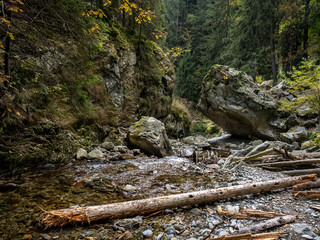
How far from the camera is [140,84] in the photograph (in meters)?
11.4

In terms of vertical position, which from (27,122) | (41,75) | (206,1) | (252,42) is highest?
(206,1)

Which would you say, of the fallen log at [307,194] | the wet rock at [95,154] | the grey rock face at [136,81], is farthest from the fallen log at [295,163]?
the grey rock face at [136,81]

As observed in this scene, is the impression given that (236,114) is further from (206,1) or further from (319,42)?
(206,1)

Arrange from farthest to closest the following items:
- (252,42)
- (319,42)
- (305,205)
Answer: (252,42), (319,42), (305,205)

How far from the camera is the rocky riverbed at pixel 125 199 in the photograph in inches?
87.3

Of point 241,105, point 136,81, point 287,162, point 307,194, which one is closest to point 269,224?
point 307,194

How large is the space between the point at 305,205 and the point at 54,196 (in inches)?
183

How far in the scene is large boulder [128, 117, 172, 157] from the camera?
7398 millimetres

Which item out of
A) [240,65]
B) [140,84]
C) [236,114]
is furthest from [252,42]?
[140,84]

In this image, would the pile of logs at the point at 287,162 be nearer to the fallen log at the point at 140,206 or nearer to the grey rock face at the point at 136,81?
the fallen log at the point at 140,206

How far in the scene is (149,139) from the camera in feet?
24.3

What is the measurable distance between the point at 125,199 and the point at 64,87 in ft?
17.1

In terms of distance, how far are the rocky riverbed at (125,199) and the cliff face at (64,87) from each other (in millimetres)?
905

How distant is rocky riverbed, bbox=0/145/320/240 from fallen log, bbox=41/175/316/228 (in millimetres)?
105
